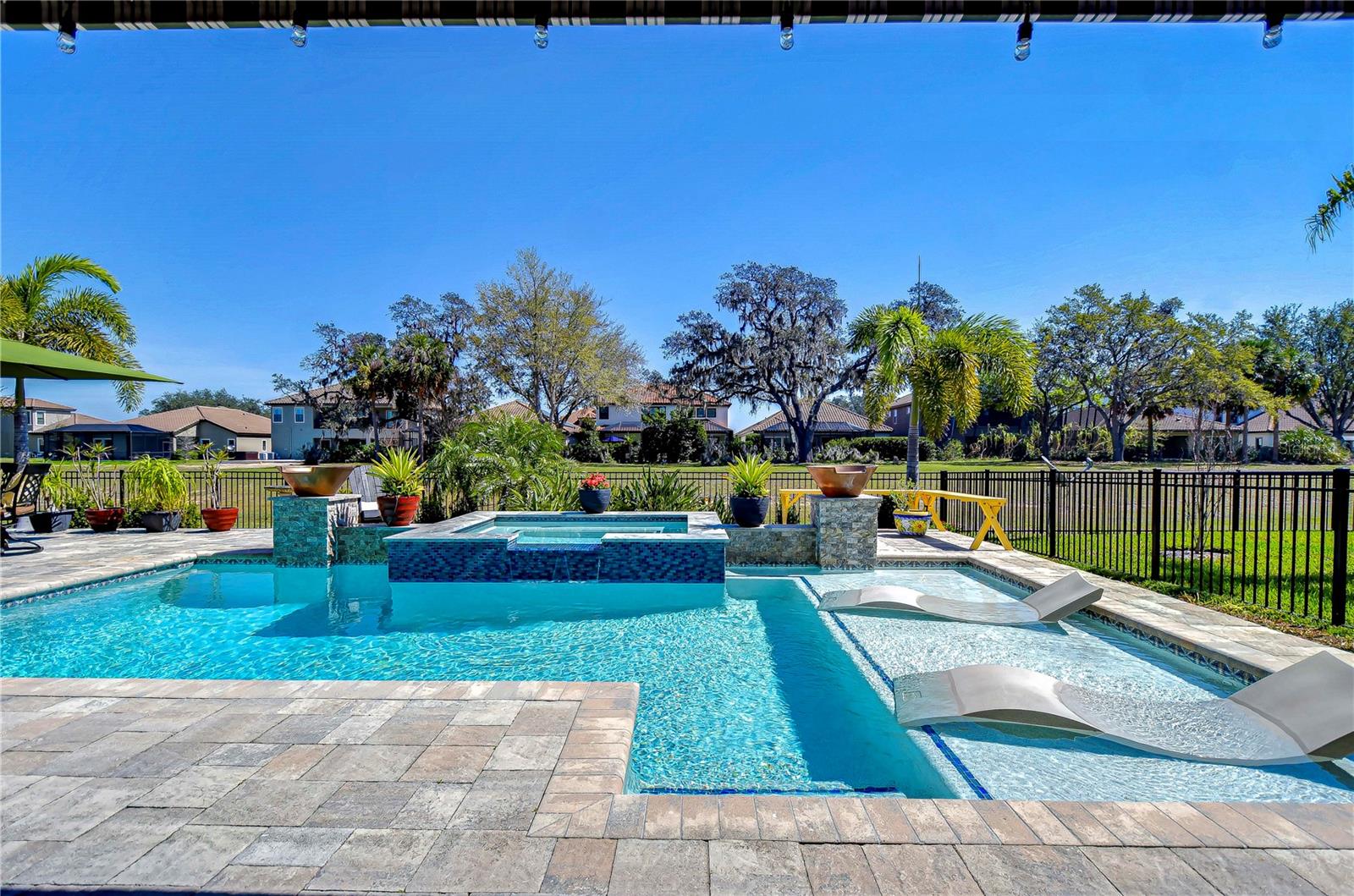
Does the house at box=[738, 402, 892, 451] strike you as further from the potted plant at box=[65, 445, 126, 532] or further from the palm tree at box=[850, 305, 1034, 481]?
the potted plant at box=[65, 445, 126, 532]

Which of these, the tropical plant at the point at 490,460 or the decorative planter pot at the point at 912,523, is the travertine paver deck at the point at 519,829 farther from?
the decorative planter pot at the point at 912,523

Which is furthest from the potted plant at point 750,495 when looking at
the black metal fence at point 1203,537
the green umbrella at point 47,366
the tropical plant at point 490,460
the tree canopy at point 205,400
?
the tree canopy at point 205,400

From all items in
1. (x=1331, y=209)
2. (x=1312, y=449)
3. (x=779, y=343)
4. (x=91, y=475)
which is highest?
(x=779, y=343)

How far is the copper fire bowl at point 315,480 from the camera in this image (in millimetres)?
8719

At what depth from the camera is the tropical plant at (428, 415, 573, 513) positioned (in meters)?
10.8

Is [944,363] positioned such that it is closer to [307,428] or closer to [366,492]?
[366,492]

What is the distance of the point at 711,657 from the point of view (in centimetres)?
525

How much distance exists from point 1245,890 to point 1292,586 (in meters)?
6.00

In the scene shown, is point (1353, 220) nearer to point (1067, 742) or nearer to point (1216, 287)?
point (1067, 742)

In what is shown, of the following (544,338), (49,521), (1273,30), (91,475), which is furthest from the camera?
(544,338)

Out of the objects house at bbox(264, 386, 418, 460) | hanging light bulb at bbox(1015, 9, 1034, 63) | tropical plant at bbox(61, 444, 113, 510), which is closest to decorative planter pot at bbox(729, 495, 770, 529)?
hanging light bulb at bbox(1015, 9, 1034, 63)

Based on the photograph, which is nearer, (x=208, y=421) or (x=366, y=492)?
(x=366, y=492)

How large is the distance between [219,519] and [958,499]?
41.7 feet

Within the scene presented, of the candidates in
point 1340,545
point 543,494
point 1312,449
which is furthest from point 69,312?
point 1312,449
